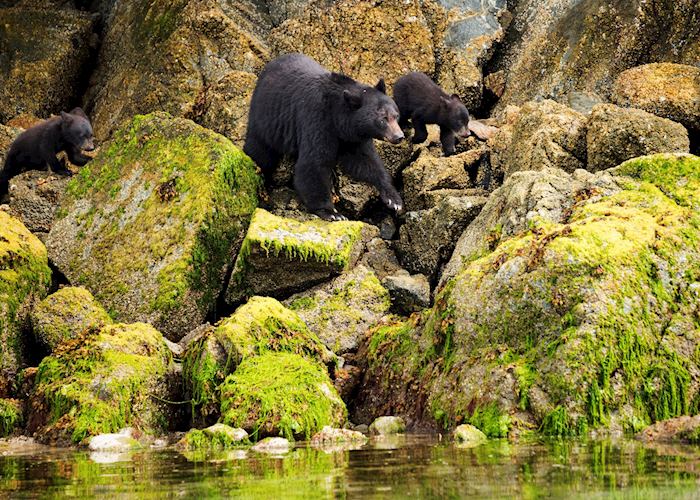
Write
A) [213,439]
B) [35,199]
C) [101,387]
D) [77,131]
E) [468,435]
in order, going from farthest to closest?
[77,131] < [35,199] < [101,387] < [213,439] < [468,435]

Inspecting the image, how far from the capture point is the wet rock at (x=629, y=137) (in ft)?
33.9

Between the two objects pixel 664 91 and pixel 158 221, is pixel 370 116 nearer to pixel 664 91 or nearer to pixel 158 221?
pixel 158 221

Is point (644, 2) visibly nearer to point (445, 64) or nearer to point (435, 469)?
point (445, 64)

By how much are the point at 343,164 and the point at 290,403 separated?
514cm

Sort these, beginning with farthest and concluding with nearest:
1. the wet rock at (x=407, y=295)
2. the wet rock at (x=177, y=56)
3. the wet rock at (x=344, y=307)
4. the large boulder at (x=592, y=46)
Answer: the wet rock at (x=177, y=56), the large boulder at (x=592, y=46), the wet rock at (x=407, y=295), the wet rock at (x=344, y=307)

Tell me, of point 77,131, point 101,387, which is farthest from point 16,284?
point 77,131

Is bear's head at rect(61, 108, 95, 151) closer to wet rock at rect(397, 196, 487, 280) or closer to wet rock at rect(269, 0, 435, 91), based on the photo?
wet rock at rect(269, 0, 435, 91)

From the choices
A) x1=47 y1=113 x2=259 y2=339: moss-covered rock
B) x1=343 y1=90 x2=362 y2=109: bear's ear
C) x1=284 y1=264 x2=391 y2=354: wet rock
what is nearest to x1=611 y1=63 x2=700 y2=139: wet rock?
x1=343 y1=90 x2=362 y2=109: bear's ear

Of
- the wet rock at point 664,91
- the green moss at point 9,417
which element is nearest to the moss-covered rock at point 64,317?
the green moss at point 9,417

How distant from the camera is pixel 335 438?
23.7ft

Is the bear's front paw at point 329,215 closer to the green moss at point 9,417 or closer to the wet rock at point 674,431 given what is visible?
the green moss at point 9,417

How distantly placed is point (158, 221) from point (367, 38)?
21.2 ft

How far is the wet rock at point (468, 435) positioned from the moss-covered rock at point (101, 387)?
8.92 feet

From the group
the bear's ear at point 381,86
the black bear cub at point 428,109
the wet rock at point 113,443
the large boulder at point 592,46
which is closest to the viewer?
the wet rock at point 113,443
